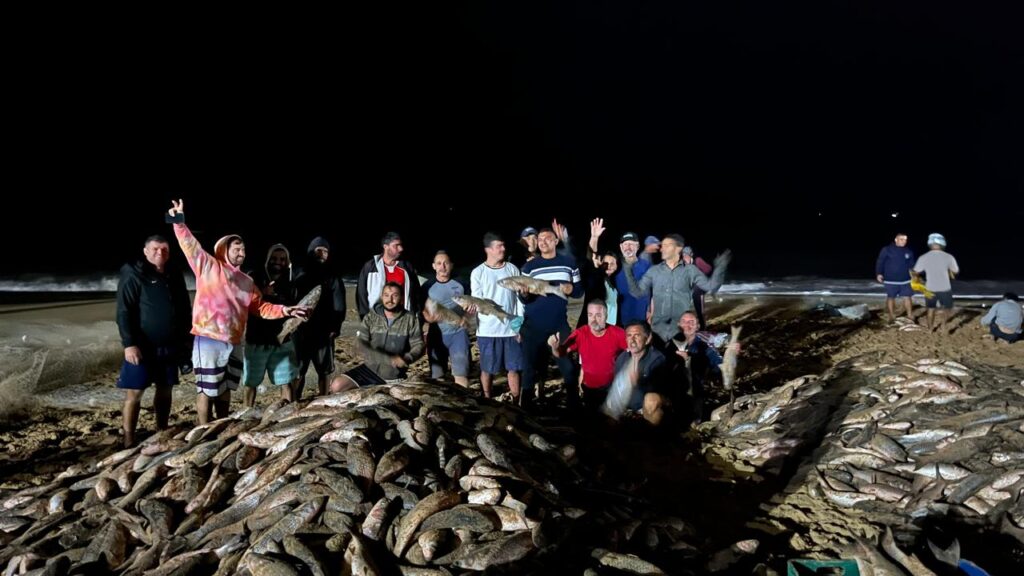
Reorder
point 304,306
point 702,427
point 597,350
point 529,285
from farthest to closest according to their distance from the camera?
point 702,427, point 597,350, point 529,285, point 304,306

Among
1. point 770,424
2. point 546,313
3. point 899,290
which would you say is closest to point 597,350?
point 546,313

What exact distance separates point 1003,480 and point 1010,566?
3.26ft

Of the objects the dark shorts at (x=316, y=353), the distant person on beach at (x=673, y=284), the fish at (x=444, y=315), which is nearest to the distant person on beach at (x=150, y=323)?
the dark shorts at (x=316, y=353)

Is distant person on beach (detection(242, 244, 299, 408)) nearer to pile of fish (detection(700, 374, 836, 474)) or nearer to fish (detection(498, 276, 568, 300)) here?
fish (detection(498, 276, 568, 300))

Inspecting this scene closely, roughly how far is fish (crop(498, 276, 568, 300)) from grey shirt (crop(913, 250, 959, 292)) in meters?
9.85

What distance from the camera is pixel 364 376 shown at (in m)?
7.01

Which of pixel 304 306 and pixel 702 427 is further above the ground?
pixel 304 306

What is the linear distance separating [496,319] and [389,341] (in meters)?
1.26

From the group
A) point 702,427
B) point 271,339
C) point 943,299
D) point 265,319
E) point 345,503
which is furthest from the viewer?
point 943,299

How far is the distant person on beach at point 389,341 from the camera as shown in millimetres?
7050

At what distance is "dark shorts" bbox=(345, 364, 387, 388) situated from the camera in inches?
272

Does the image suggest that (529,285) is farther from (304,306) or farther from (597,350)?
(304,306)

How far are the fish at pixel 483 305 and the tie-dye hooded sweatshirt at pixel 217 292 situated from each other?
225cm

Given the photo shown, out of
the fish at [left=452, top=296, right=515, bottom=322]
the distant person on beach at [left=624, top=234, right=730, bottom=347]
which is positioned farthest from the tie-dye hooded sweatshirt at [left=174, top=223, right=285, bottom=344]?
the distant person on beach at [left=624, top=234, right=730, bottom=347]
